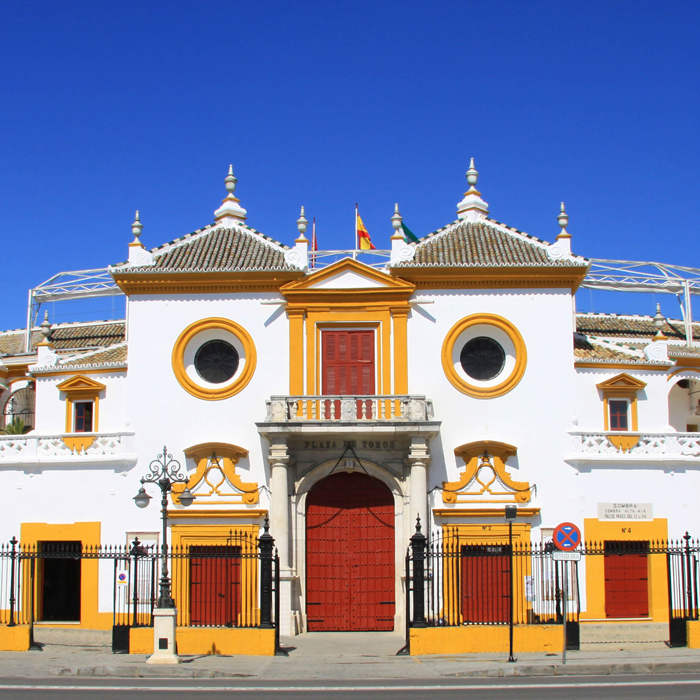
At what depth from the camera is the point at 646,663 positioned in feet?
57.1

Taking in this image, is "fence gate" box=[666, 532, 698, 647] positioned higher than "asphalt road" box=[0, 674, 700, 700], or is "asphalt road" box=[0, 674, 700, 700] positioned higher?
"fence gate" box=[666, 532, 698, 647]

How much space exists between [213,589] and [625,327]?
17904 mm

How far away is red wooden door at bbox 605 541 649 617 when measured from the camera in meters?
23.6

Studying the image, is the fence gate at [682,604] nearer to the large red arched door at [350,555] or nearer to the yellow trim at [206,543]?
the large red arched door at [350,555]

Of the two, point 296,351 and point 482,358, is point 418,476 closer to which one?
point 482,358

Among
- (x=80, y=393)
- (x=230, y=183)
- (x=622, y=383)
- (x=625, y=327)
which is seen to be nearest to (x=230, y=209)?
(x=230, y=183)

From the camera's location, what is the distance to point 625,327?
32.8 m

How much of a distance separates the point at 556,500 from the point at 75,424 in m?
13.8

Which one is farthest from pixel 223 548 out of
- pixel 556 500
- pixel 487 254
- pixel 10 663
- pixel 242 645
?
pixel 487 254

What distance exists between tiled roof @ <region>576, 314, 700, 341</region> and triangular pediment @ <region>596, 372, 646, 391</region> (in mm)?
6561

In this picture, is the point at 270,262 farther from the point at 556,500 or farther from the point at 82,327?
the point at 82,327

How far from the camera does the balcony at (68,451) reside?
24.5 metres

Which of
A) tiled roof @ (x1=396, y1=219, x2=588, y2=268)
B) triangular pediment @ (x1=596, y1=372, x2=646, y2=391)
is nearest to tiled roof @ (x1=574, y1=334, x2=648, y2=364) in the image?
triangular pediment @ (x1=596, y1=372, x2=646, y2=391)

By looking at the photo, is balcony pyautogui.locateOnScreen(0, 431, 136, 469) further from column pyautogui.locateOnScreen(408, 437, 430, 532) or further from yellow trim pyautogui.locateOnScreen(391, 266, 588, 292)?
yellow trim pyautogui.locateOnScreen(391, 266, 588, 292)
